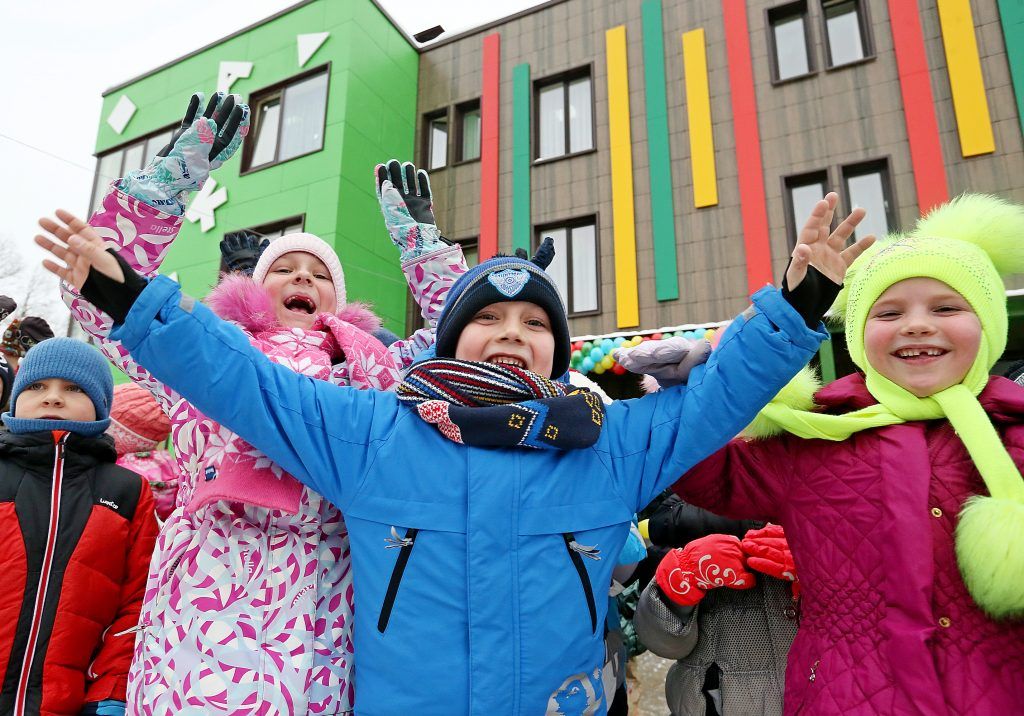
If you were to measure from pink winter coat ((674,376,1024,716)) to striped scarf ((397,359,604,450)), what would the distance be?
49 centimetres

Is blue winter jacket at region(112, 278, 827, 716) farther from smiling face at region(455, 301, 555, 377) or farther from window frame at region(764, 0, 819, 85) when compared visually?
window frame at region(764, 0, 819, 85)

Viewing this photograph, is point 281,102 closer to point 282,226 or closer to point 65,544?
point 282,226

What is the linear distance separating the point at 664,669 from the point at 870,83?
749 cm

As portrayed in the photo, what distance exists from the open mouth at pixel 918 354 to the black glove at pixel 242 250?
2.22m

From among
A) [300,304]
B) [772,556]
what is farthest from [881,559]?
[300,304]

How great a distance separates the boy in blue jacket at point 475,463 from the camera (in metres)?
1.33

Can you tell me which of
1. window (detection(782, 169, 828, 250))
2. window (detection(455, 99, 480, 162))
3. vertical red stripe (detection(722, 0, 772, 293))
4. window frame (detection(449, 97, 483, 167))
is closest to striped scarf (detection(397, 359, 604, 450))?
vertical red stripe (detection(722, 0, 772, 293))

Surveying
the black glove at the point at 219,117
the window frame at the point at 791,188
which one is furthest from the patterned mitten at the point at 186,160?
the window frame at the point at 791,188

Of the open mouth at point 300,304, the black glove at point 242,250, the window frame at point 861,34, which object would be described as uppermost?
the window frame at point 861,34

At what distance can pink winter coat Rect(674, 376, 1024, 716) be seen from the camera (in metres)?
1.43

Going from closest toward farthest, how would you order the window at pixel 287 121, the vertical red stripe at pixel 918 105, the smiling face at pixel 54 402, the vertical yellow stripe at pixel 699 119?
the smiling face at pixel 54 402 < the vertical red stripe at pixel 918 105 < the vertical yellow stripe at pixel 699 119 < the window at pixel 287 121

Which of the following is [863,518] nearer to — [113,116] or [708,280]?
[708,280]

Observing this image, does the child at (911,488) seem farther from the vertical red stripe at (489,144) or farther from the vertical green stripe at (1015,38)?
the vertical red stripe at (489,144)

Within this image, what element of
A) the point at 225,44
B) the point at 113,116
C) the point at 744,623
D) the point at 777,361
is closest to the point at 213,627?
the point at 777,361
